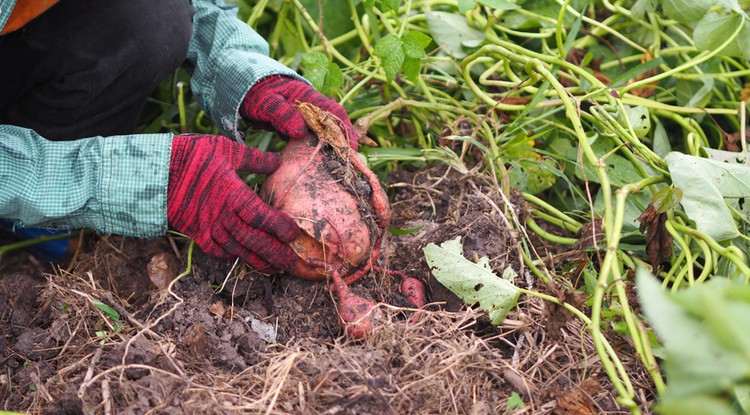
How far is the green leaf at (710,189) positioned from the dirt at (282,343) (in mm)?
279

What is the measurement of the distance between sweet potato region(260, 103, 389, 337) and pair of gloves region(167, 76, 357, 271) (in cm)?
4

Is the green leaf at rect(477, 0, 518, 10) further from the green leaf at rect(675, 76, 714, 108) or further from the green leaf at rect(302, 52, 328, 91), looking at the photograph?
the green leaf at rect(675, 76, 714, 108)

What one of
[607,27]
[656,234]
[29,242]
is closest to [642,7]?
[607,27]

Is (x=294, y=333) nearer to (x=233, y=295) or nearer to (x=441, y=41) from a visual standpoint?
(x=233, y=295)

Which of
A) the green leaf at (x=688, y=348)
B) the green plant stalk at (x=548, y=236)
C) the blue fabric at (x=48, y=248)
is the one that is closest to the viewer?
the green leaf at (x=688, y=348)

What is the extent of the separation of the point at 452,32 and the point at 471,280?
83 cm

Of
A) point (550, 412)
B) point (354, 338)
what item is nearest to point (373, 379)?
point (354, 338)

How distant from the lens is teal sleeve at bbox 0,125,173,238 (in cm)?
134

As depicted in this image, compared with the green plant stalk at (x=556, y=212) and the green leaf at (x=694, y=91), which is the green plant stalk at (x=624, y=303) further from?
the green leaf at (x=694, y=91)

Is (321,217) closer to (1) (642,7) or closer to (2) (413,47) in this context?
(2) (413,47)

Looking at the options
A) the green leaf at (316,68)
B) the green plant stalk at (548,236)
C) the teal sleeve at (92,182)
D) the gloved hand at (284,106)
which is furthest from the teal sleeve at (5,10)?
the green plant stalk at (548,236)

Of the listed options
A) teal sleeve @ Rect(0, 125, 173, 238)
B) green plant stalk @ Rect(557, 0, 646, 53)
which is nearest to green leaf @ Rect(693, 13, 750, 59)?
green plant stalk @ Rect(557, 0, 646, 53)

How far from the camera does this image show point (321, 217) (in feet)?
4.44

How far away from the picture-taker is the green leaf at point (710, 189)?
128 centimetres
